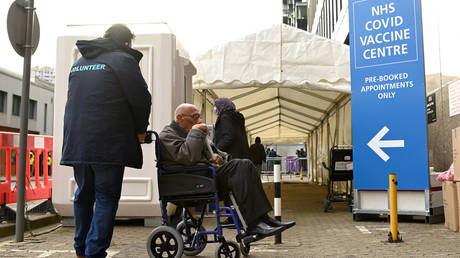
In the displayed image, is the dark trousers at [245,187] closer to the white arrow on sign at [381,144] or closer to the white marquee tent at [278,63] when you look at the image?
the white arrow on sign at [381,144]

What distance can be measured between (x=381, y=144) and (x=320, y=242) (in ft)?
8.10

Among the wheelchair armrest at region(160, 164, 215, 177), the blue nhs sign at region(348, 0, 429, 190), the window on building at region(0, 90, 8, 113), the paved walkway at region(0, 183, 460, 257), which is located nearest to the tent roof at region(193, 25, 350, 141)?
the blue nhs sign at region(348, 0, 429, 190)

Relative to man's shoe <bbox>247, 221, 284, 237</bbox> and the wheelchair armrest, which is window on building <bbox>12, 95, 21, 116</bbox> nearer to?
the wheelchair armrest

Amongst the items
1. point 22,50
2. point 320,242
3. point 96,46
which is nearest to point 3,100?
point 22,50

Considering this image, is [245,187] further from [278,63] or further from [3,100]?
[3,100]

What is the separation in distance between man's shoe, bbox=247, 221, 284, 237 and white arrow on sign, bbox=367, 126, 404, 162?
154 inches

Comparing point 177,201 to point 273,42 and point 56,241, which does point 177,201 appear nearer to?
point 56,241

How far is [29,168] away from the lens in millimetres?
7266

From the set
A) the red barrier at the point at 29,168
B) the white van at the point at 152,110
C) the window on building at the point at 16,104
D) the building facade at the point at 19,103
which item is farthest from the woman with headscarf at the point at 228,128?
the window on building at the point at 16,104

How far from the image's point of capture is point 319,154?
2170 cm

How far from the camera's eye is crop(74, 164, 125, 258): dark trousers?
360cm

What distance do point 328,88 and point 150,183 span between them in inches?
136

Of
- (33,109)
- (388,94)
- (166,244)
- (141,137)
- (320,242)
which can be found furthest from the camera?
(33,109)

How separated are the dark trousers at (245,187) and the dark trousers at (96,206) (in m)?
0.93
